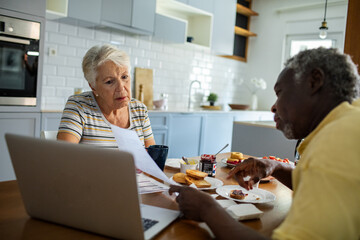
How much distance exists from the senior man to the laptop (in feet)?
0.64

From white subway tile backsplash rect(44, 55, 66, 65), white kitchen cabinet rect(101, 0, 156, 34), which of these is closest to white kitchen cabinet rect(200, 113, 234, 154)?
white kitchen cabinet rect(101, 0, 156, 34)

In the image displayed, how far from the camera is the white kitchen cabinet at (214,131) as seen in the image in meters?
4.58

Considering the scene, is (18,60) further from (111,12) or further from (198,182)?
(198,182)

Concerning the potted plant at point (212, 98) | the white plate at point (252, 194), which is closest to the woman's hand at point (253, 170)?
the white plate at point (252, 194)

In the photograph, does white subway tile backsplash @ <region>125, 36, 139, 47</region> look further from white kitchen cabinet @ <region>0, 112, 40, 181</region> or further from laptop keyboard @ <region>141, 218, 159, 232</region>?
laptop keyboard @ <region>141, 218, 159, 232</region>

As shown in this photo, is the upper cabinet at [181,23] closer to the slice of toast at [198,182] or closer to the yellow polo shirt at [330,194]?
the slice of toast at [198,182]

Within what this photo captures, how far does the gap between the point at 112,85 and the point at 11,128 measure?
4.69 feet

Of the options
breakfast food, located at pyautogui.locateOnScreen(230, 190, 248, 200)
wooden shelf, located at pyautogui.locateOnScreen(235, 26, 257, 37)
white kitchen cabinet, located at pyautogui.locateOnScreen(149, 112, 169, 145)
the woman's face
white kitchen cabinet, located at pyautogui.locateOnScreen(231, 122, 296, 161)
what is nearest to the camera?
breakfast food, located at pyautogui.locateOnScreen(230, 190, 248, 200)

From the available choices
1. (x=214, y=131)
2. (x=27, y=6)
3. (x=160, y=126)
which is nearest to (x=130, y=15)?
(x=27, y=6)

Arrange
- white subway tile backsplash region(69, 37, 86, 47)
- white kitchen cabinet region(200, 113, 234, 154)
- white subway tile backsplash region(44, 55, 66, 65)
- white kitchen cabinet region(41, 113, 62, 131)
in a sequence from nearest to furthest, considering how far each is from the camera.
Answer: white kitchen cabinet region(41, 113, 62, 131), white subway tile backsplash region(44, 55, 66, 65), white subway tile backsplash region(69, 37, 86, 47), white kitchen cabinet region(200, 113, 234, 154)

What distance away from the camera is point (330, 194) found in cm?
62

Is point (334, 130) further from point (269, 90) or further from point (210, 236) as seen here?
point (269, 90)

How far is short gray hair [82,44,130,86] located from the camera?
1.72m

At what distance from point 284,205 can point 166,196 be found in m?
0.42
